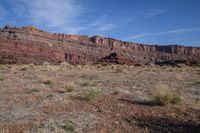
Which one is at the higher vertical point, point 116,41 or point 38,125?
point 116,41

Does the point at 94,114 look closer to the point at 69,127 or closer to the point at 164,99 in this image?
the point at 69,127

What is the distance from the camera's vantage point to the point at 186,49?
157 meters

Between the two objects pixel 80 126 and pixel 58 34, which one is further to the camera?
pixel 58 34

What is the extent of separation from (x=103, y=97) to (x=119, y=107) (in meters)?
2.08

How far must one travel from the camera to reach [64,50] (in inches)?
4134

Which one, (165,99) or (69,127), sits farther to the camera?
(165,99)

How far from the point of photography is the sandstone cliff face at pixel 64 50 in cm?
7456

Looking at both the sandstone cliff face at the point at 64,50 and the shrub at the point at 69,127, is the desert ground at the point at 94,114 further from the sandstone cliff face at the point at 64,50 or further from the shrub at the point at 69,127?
the sandstone cliff face at the point at 64,50

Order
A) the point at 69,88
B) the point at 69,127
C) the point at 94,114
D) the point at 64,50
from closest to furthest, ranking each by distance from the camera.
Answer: the point at 69,127, the point at 94,114, the point at 69,88, the point at 64,50

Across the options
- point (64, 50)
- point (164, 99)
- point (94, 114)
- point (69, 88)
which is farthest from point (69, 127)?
point (64, 50)

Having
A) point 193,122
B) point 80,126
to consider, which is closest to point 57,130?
point 80,126

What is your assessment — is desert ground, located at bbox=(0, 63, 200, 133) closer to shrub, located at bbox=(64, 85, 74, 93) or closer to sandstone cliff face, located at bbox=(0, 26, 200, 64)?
shrub, located at bbox=(64, 85, 74, 93)

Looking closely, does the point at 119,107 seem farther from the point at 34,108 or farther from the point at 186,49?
the point at 186,49

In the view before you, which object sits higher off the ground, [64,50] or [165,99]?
[64,50]
